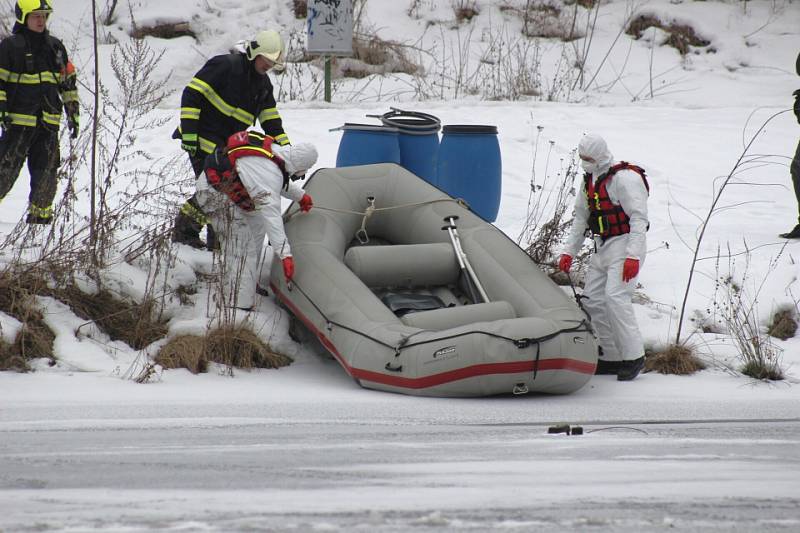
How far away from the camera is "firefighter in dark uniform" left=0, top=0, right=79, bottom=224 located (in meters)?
6.72

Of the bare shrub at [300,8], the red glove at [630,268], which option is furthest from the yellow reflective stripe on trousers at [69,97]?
the bare shrub at [300,8]

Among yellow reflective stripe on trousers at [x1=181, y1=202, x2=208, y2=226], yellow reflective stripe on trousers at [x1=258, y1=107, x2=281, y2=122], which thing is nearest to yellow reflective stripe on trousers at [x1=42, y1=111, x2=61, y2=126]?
yellow reflective stripe on trousers at [x1=181, y1=202, x2=208, y2=226]

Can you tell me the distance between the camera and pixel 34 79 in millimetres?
6852

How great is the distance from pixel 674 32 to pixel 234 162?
972cm

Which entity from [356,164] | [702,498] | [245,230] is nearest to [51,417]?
[245,230]

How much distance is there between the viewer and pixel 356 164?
25.4 ft

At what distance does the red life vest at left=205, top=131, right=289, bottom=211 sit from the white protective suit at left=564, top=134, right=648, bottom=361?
180cm

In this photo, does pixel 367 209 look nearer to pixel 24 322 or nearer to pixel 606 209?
pixel 606 209

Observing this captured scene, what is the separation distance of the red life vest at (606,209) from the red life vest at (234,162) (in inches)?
71.0

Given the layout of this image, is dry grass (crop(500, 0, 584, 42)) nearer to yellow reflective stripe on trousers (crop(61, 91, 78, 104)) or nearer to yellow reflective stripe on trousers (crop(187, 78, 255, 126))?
yellow reflective stripe on trousers (crop(187, 78, 255, 126))

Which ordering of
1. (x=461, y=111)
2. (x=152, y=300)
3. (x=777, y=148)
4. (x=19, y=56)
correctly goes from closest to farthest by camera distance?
(x=152, y=300) → (x=19, y=56) → (x=777, y=148) → (x=461, y=111)

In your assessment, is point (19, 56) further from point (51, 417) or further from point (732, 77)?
point (732, 77)

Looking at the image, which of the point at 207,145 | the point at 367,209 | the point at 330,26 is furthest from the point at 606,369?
the point at 330,26

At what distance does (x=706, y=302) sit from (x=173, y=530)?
4.89m
